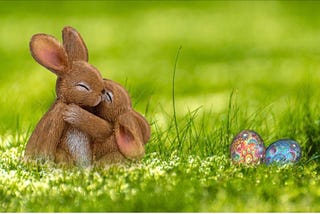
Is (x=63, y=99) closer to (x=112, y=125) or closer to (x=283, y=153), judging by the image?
(x=112, y=125)

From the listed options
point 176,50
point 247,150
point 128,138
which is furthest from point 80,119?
point 176,50

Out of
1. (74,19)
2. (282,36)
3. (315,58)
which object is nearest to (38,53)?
(315,58)

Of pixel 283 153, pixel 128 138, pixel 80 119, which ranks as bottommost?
pixel 283 153

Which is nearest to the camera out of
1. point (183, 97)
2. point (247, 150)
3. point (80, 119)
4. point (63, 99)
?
point (80, 119)

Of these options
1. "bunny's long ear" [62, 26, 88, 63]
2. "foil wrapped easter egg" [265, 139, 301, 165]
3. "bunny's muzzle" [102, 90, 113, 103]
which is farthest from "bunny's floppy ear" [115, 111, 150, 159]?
"foil wrapped easter egg" [265, 139, 301, 165]

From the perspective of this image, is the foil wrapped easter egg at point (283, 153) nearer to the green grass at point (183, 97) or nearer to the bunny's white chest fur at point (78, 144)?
the green grass at point (183, 97)

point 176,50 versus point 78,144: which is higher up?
point 176,50
